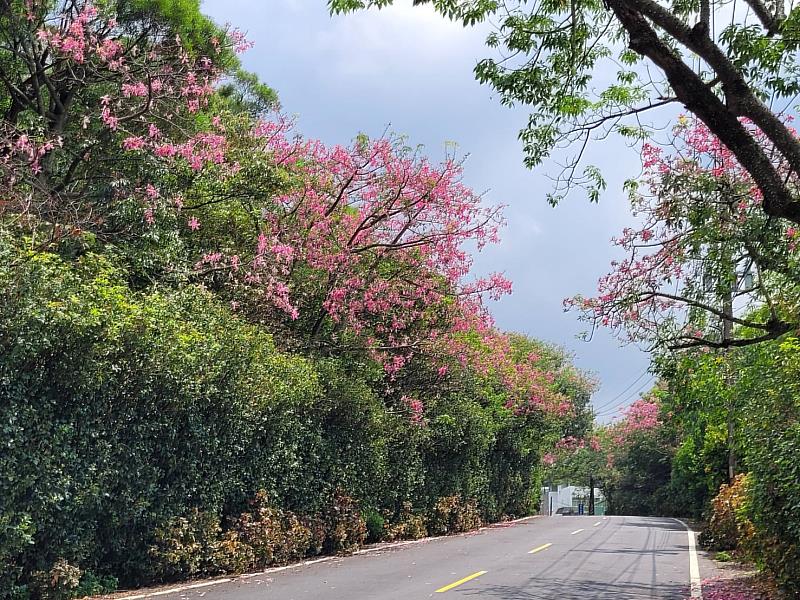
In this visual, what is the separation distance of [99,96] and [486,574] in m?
11.3

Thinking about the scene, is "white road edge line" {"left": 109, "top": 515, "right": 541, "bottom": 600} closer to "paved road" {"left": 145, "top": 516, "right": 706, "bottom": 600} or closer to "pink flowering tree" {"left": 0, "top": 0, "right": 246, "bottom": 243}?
"paved road" {"left": 145, "top": 516, "right": 706, "bottom": 600}

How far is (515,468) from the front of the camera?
36.1 m

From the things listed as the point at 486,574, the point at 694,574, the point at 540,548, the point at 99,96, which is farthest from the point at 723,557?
the point at 99,96

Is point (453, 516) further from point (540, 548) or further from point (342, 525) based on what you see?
point (342, 525)

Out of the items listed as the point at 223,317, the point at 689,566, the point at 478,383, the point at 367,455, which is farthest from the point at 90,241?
the point at 478,383

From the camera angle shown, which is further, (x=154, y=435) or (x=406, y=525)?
(x=406, y=525)

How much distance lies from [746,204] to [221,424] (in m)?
9.14

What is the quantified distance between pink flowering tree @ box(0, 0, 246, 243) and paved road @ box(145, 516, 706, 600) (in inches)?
266

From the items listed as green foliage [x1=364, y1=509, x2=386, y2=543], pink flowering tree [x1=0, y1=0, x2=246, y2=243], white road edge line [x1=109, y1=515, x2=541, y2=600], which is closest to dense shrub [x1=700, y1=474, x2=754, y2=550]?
white road edge line [x1=109, y1=515, x2=541, y2=600]

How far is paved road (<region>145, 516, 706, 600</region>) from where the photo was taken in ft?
38.1

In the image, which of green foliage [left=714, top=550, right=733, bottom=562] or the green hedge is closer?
the green hedge

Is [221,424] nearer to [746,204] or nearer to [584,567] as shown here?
[584,567]

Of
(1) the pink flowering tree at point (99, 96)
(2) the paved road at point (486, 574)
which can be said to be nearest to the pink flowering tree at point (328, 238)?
(1) the pink flowering tree at point (99, 96)

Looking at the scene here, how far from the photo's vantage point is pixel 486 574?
46.8 ft
